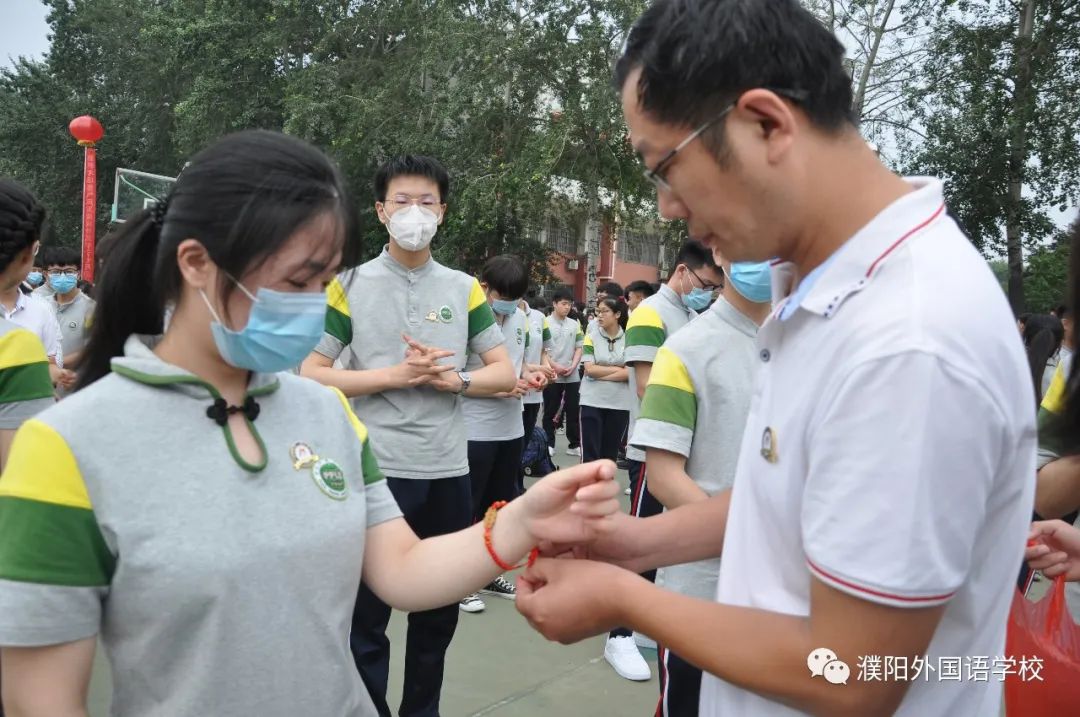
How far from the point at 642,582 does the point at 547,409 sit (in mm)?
9042

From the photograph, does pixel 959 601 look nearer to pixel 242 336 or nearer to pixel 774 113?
pixel 774 113

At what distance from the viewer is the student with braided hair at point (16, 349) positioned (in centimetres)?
237

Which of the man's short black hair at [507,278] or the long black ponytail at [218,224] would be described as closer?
the long black ponytail at [218,224]

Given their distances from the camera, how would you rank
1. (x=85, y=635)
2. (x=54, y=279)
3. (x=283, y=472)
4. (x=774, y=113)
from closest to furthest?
(x=774, y=113)
(x=85, y=635)
(x=283, y=472)
(x=54, y=279)

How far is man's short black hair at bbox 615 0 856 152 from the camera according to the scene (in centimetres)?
112

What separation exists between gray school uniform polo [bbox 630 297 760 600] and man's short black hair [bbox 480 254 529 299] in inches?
126

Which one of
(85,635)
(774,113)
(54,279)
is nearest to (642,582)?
(774,113)

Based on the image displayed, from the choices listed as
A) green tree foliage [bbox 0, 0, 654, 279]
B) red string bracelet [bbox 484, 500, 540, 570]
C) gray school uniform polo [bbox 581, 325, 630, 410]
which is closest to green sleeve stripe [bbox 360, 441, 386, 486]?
red string bracelet [bbox 484, 500, 540, 570]

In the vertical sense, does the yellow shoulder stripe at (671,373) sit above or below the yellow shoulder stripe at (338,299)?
below

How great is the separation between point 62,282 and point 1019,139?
15.1 meters

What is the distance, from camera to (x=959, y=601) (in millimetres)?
1125

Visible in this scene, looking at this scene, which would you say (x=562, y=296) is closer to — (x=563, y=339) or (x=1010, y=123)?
(x=563, y=339)

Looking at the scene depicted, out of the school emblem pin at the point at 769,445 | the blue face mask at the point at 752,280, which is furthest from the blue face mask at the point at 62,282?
the school emblem pin at the point at 769,445

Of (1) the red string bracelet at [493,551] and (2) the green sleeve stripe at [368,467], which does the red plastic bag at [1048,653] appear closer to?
(1) the red string bracelet at [493,551]
